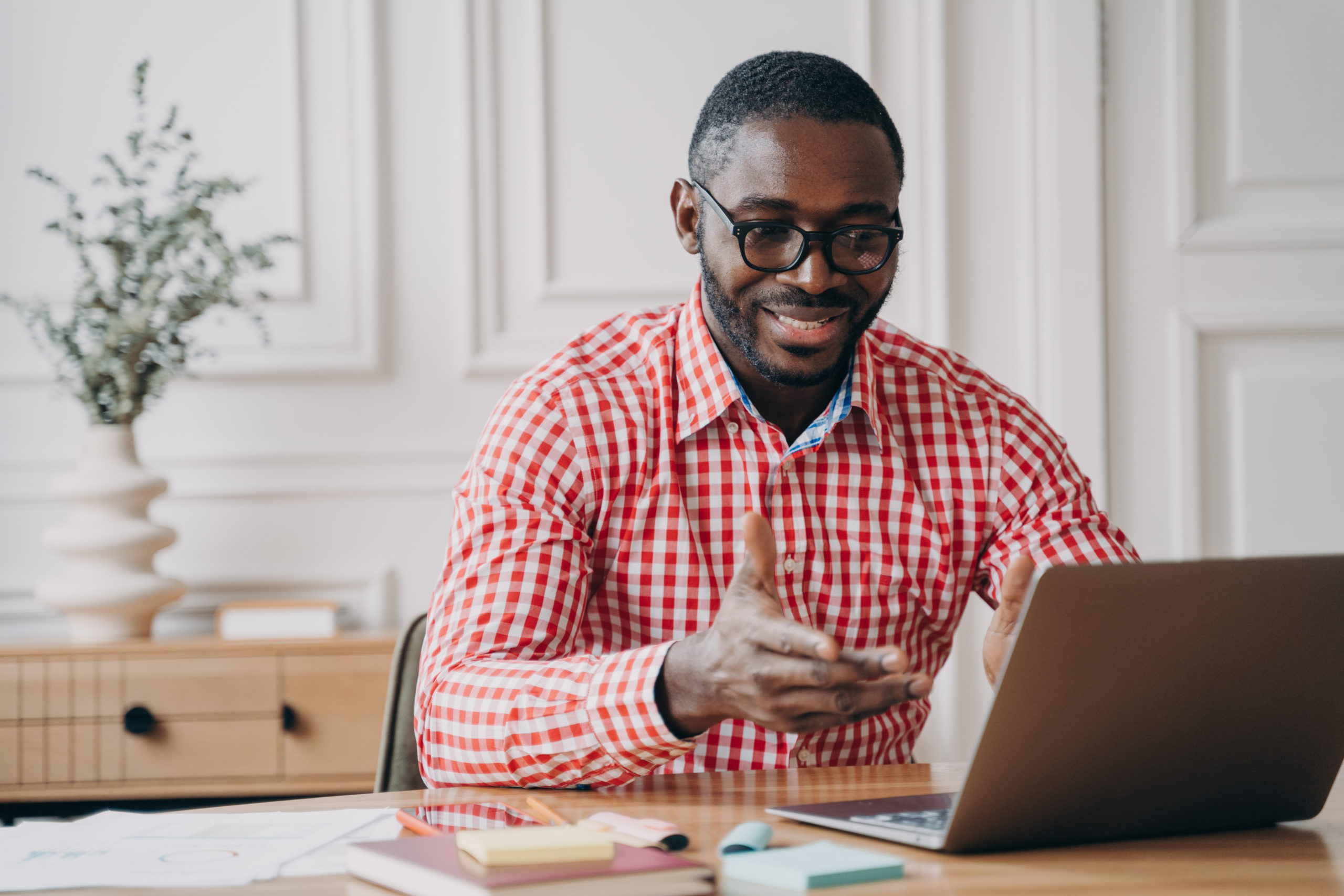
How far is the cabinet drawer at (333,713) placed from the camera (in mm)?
1751

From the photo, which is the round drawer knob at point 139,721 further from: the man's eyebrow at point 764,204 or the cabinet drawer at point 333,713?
the man's eyebrow at point 764,204

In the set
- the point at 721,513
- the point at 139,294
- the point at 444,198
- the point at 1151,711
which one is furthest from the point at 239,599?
the point at 1151,711

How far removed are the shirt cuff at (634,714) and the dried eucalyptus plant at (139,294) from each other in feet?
4.03

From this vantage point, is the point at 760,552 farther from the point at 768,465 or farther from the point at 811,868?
the point at 768,465

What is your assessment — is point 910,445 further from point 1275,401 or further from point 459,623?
point 1275,401

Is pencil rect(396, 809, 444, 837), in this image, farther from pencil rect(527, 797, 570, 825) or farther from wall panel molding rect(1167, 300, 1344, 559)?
wall panel molding rect(1167, 300, 1344, 559)

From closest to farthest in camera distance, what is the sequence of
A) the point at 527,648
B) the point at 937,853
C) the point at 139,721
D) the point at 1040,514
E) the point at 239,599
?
the point at 937,853 → the point at 527,648 → the point at 1040,514 → the point at 139,721 → the point at 239,599

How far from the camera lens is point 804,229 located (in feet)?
4.01

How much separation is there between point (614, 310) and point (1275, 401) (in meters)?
1.20

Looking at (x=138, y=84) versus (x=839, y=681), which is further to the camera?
(x=138, y=84)

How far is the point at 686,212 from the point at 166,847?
904 millimetres

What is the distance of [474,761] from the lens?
1.00m

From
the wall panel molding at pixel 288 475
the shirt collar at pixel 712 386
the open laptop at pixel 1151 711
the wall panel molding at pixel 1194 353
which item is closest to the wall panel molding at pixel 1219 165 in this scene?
the wall panel molding at pixel 1194 353

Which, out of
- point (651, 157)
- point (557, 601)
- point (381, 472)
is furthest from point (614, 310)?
point (557, 601)
